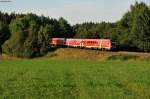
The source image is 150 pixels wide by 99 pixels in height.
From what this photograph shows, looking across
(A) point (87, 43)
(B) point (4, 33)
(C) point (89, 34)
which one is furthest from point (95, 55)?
(B) point (4, 33)

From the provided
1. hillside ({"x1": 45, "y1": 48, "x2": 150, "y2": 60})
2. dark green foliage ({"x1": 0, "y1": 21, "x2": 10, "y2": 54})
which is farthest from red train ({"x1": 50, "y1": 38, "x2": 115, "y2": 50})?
dark green foliage ({"x1": 0, "y1": 21, "x2": 10, "y2": 54})

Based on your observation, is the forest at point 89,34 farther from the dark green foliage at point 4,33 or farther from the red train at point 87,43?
the red train at point 87,43

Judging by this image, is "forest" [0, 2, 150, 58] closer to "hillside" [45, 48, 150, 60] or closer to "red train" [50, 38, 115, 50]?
"red train" [50, 38, 115, 50]

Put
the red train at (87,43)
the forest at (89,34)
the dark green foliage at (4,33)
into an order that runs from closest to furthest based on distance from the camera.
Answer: the red train at (87,43) < the forest at (89,34) < the dark green foliage at (4,33)

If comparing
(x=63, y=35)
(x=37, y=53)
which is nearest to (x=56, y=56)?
(x=37, y=53)

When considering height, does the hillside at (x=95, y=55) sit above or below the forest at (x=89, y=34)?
below

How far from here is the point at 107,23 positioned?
5330 inches

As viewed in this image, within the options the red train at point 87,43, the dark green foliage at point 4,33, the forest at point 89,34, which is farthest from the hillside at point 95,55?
the dark green foliage at point 4,33

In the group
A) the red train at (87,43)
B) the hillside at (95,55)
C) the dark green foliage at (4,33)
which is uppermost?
the dark green foliage at (4,33)

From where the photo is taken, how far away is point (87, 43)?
97062mm

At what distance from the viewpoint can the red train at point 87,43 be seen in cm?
8766

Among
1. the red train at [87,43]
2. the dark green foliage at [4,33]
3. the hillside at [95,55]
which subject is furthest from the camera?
the dark green foliage at [4,33]

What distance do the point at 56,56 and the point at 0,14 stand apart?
82.8 metres

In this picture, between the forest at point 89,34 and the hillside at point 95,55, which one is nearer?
the hillside at point 95,55
